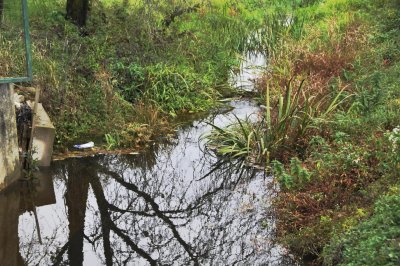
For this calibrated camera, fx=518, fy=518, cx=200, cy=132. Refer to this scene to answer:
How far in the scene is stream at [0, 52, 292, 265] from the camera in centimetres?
488

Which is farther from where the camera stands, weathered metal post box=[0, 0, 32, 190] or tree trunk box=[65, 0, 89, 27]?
tree trunk box=[65, 0, 89, 27]

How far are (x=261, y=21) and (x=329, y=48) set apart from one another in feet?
10.2

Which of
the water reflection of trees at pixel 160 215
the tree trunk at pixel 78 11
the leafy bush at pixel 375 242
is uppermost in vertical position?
the tree trunk at pixel 78 11

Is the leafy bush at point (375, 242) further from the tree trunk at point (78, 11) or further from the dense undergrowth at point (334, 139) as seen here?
the tree trunk at point (78, 11)

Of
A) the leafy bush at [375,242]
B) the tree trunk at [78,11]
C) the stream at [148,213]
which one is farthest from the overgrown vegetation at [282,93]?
the stream at [148,213]

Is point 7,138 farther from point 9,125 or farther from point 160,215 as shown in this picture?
point 160,215

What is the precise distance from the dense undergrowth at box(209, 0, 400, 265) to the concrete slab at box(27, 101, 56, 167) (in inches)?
89.2

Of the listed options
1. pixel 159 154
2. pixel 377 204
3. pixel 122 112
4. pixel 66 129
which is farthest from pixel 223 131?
pixel 377 204

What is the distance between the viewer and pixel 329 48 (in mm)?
9820

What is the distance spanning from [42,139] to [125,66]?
2694 mm

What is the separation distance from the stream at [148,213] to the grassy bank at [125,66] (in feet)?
2.27


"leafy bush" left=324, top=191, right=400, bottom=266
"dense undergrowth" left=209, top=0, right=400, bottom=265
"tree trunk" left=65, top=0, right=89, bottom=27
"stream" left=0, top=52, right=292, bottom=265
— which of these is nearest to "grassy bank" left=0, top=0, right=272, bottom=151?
"tree trunk" left=65, top=0, right=89, bottom=27

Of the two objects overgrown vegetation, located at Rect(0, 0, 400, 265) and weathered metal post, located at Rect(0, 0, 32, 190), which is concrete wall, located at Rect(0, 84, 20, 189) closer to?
weathered metal post, located at Rect(0, 0, 32, 190)

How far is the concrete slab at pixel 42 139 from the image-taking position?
6.32 meters
